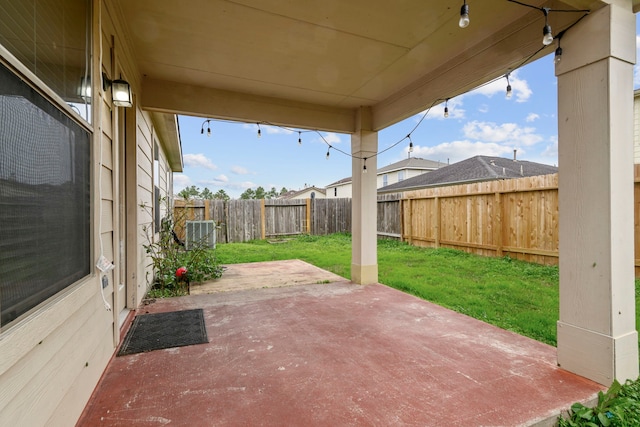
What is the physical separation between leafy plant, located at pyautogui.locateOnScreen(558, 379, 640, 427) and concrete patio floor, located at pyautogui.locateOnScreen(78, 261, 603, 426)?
2.2 inches

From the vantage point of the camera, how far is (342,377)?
1956 millimetres

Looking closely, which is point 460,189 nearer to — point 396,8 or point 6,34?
point 396,8

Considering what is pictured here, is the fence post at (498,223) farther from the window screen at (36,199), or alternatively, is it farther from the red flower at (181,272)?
the window screen at (36,199)

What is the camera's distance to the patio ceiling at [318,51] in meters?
2.28

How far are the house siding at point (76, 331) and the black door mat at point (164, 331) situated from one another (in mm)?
213

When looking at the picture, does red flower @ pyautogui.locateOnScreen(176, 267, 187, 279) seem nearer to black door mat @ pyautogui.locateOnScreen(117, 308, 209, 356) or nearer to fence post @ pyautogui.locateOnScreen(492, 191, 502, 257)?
black door mat @ pyautogui.locateOnScreen(117, 308, 209, 356)

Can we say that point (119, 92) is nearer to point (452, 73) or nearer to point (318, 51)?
point (318, 51)

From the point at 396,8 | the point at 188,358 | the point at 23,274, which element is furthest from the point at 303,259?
the point at 23,274

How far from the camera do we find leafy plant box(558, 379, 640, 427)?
1559 mm

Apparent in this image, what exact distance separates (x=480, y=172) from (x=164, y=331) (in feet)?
43.0

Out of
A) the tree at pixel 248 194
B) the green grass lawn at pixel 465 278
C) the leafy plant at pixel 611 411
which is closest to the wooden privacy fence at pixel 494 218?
the green grass lawn at pixel 465 278

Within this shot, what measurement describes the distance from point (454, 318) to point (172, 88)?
3.96 metres

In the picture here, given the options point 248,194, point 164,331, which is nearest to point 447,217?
point 164,331

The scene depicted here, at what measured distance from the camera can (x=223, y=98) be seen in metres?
3.78
